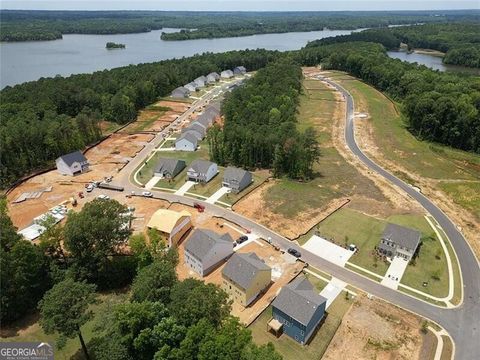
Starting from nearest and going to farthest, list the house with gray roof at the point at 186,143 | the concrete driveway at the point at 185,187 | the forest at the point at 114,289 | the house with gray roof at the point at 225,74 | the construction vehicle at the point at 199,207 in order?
the forest at the point at 114,289
the construction vehicle at the point at 199,207
the concrete driveway at the point at 185,187
the house with gray roof at the point at 186,143
the house with gray roof at the point at 225,74

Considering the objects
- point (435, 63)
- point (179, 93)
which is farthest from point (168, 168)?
point (435, 63)

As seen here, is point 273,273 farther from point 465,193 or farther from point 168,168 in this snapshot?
point 465,193

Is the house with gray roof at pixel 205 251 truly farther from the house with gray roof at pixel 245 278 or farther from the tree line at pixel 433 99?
the tree line at pixel 433 99

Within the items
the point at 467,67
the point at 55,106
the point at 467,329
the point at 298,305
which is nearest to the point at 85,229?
the point at 298,305

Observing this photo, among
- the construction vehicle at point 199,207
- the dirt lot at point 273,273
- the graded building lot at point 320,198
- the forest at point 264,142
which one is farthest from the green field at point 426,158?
the construction vehicle at point 199,207

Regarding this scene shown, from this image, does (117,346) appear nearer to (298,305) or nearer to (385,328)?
(298,305)

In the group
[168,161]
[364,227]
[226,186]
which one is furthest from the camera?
[168,161]

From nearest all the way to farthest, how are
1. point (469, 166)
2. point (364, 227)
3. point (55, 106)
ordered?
1. point (364, 227)
2. point (469, 166)
3. point (55, 106)
